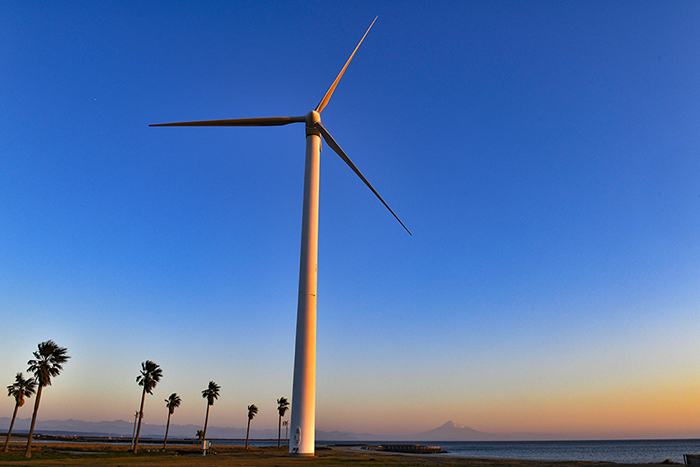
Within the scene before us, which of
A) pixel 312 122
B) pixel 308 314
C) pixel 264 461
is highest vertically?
pixel 312 122

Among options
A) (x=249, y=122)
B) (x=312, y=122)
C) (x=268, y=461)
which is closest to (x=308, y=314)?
(x=268, y=461)

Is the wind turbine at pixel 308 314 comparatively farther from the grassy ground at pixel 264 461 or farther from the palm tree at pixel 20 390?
the palm tree at pixel 20 390

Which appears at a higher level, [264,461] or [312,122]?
[312,122]

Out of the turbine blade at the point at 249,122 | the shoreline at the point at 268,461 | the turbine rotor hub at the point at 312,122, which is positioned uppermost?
the turbine blade at the point at 249,122

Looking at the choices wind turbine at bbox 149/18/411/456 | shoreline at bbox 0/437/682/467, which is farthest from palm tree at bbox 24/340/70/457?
wind turbine at bbox 149/18/411/456

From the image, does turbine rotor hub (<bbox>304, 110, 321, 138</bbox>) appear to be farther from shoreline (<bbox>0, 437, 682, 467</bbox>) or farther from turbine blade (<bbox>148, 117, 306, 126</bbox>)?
shoreline (<bbox>0, 437, 682, 467</bbox>)

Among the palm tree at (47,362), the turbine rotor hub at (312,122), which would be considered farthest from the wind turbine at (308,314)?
the palm tree at (47,362)

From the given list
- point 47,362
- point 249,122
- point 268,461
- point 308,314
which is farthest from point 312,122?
point 47,362

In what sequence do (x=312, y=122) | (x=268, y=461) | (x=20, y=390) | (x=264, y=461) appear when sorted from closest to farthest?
(x=268, y=461) → (x=264, y=461) → (x=312, y=122) → (x=20, y=390)

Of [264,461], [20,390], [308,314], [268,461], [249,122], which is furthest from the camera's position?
[20,390]

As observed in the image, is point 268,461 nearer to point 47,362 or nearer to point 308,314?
point 308,314

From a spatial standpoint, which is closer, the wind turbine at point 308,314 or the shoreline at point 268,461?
the shoreline at point 268,461

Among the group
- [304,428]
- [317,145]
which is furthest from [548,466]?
[317,145]

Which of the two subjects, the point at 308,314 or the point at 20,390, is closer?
the point at 308,314
